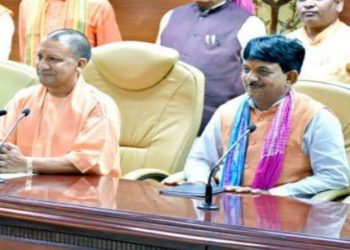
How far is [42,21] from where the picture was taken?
378 centimetres

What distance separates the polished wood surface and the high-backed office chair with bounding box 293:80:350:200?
1.52 metres

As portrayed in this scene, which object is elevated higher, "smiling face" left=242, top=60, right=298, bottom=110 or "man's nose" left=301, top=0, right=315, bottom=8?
"man's nose" left=301, top=0, right=315, bottom=8

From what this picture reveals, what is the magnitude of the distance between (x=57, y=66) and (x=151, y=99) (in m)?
0.74

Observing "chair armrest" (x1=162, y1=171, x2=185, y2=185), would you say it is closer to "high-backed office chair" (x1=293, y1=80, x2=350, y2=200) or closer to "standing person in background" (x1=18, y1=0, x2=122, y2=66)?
"high-backed office chair" (x1=293, y1=80, x2=350, y2=200)

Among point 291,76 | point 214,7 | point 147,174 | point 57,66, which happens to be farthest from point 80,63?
point 214,7

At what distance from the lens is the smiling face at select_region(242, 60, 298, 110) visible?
2.46m

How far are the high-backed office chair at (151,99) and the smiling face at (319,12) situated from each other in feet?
2.05

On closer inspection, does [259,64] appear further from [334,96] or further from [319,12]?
[319,12]

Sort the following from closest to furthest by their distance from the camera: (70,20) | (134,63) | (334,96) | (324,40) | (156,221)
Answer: (156,221) < (334,96) < (134,63) < (324,40) < (70,20)

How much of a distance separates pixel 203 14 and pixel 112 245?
1897 mm

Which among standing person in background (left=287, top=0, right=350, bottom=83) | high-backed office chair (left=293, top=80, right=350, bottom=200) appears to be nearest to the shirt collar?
standing person in background (left=287, top=0, right=350, bottom=83)

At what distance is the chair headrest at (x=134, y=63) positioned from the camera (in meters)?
3.16

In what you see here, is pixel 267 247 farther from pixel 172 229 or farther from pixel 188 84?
pixel 188 84

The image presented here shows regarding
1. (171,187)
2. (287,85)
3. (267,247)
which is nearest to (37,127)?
(171,187)
